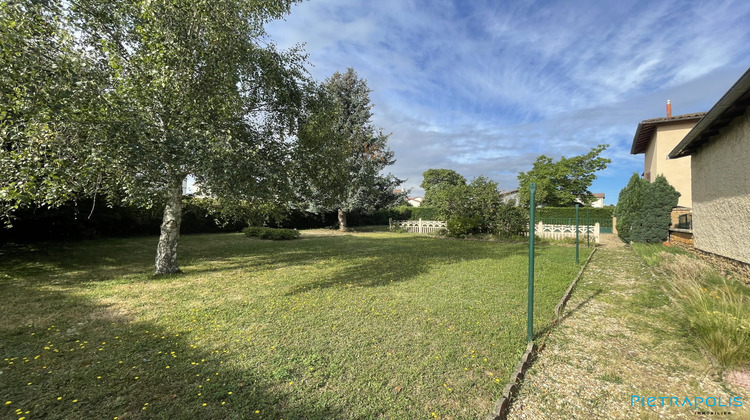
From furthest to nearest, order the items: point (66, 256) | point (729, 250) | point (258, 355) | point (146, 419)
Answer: point (66, 256)
point (729, 250)
point (258, 355)
point (146, 419)

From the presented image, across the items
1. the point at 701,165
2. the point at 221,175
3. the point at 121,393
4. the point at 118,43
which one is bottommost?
the point at 121,393

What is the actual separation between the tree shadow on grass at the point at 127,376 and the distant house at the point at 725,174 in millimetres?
7411

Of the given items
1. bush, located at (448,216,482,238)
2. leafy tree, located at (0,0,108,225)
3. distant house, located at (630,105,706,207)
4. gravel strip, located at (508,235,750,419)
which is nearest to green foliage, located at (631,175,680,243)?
distant house, located at (630,105,706,207)

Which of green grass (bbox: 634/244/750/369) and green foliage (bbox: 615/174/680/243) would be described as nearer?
green grass (bbox: 634/244/750/369)

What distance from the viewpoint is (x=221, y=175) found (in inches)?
232

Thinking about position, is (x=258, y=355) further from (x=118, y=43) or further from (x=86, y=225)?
(x=86, y=225)

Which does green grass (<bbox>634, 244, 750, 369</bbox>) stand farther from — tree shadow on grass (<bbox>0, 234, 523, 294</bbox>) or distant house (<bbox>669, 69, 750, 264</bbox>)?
tree shadow on grass (<bbox>0, 234, 523, 294</bbox>)

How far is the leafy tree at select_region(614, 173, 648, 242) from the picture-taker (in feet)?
43.4

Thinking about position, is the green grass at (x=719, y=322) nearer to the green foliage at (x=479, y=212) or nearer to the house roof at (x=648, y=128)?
the green foliage at (x=479, y=212)

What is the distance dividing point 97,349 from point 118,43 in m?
6.76

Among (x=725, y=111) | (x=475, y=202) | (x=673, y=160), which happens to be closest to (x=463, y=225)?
(x=475, y=202)

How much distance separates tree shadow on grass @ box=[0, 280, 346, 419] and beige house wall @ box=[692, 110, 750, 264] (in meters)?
8.26

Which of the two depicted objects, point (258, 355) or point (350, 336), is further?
point (350, 336)

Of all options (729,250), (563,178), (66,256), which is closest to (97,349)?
(66,256)
